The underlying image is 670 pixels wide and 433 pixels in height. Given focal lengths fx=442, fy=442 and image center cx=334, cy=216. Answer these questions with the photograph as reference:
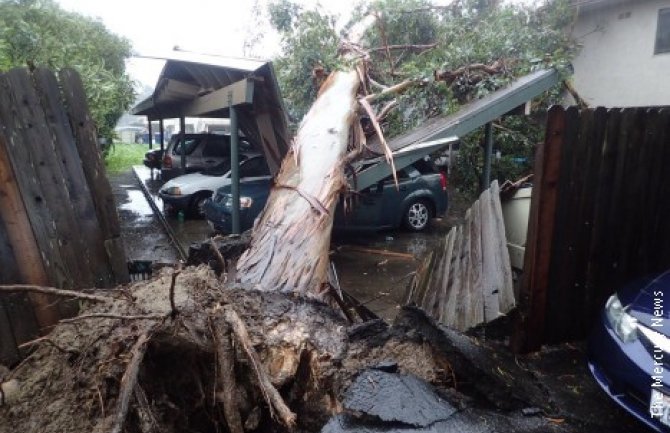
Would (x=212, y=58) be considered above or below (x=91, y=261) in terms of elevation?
above

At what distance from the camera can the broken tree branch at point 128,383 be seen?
1.56 meters

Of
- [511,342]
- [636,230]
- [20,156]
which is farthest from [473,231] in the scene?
[20,156]

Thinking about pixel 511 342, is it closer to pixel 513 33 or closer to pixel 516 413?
pixel 516 413

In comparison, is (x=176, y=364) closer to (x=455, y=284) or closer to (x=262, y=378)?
(x=262, y=378)

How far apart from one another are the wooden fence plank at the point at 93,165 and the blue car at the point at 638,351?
130 inches

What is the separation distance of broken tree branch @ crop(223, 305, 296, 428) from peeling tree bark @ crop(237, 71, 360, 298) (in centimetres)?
82

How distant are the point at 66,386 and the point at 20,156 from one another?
150 cm

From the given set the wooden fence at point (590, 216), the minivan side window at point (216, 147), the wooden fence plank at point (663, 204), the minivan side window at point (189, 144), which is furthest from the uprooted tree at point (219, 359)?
the minivan side window at point (189, 144)

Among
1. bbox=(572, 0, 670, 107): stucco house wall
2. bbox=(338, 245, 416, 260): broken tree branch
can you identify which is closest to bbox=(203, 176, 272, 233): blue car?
bbox=(338, 245, 416, 260): broken tree branch

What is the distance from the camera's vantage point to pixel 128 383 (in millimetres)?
1677

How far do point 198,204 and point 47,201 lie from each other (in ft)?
23.8

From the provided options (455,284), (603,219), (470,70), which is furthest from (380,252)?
(603,219)

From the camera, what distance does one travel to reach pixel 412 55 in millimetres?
9406

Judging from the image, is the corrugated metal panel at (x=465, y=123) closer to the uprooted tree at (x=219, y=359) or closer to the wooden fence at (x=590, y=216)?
the wooden fence at (x=590, y=216)
